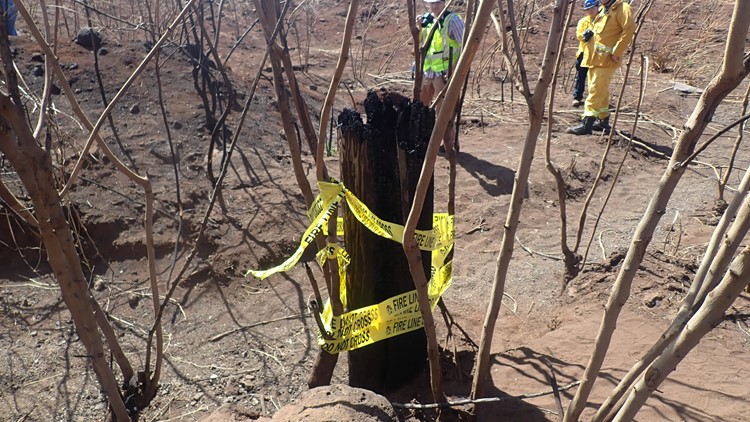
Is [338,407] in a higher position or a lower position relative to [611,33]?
lower

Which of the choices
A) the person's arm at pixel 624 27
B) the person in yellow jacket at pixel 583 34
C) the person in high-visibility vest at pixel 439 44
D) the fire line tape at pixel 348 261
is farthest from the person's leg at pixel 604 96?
the fire line tape at pixel 348 261

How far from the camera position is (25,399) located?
2.97 meters

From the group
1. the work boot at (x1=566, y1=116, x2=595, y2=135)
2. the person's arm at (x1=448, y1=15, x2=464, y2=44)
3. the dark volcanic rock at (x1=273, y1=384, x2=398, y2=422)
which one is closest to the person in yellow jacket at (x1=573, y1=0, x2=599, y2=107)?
the work boot at (x1=566, y1=116, x2=595, y2=135)

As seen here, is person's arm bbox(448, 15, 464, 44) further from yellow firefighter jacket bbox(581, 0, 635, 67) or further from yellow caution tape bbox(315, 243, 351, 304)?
yellow caution tape bbox(315, 243, 351, 304)

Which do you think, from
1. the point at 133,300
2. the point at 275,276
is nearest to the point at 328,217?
the point at 275,276

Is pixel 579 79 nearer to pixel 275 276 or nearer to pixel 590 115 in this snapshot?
pixel 590 115

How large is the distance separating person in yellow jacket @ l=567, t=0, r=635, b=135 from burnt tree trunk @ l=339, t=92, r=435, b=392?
5287 millimetres

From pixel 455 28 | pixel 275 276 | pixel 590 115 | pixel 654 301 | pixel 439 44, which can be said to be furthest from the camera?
pixel 590 115

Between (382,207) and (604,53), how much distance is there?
5.62 m

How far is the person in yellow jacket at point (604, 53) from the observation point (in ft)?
21.9

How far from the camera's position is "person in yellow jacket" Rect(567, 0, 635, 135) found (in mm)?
6668

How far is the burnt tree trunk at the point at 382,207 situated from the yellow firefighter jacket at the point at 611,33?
17.6 ft

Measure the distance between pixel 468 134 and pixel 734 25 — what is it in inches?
242

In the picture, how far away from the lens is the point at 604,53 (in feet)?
22.5
